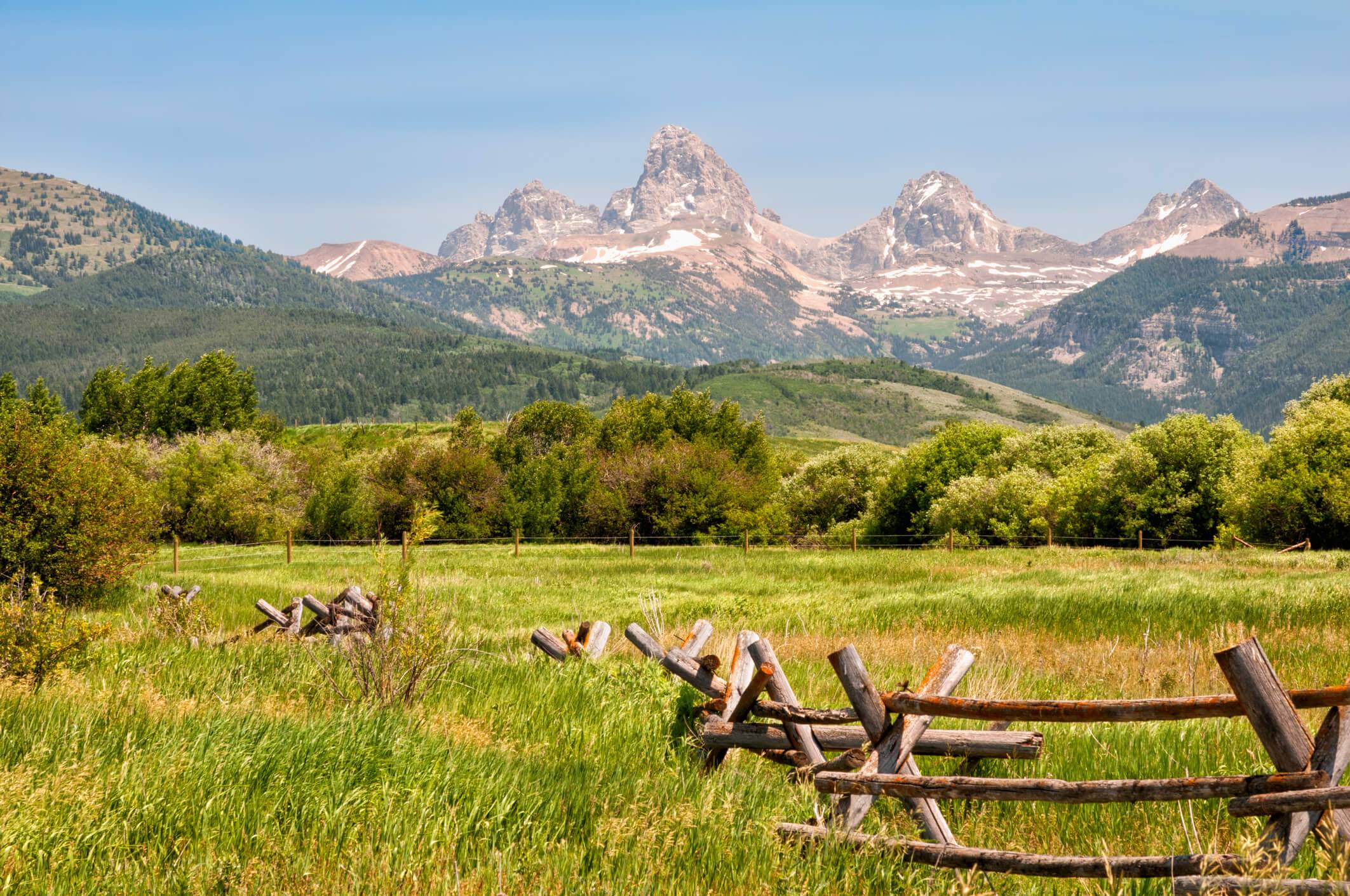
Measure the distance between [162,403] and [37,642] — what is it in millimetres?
121720

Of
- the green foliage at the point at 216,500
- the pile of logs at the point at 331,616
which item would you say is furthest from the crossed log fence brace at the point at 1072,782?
the green foliage at the point at 216,500

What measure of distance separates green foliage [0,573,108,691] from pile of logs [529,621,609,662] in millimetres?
4861

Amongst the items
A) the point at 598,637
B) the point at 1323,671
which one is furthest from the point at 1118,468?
the point at 598,637

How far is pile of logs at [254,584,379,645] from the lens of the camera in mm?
12305

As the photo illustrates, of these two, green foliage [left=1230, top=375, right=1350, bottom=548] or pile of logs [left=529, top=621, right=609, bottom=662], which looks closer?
pile of logs [left=529, top=621, right=609, bottom=662]

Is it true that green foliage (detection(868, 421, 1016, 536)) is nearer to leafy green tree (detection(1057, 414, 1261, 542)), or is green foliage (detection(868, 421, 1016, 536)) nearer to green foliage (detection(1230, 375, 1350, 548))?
leafy green tree (detection(1057, 414, 1261, 542))

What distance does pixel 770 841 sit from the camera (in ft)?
17.5

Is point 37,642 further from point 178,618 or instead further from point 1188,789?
point 1188,789

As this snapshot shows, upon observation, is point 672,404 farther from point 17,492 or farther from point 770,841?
point 770,841

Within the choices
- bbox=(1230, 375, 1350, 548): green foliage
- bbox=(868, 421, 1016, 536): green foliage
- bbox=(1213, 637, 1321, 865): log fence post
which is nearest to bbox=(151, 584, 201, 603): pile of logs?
bbox=(1213, 637, 1321, 865): log fence post

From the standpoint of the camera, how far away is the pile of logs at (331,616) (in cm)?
1230

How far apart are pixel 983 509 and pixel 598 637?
187 ft

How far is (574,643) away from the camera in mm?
→ 11711

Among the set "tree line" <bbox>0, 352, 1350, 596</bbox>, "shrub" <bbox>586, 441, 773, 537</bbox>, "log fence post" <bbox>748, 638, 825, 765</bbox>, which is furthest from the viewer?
"shrub" <bbox>586, 441, 773, 537</bbox>
